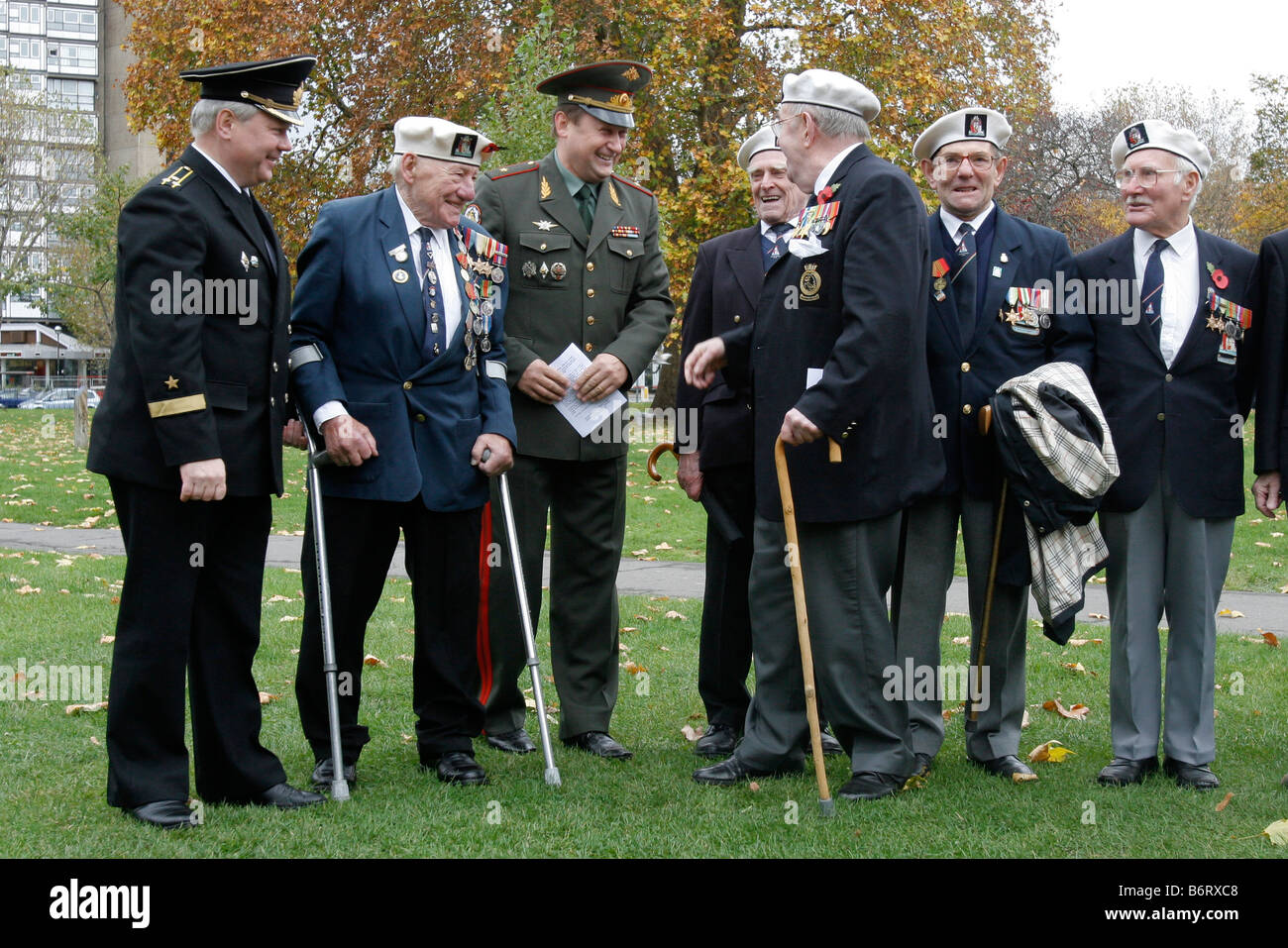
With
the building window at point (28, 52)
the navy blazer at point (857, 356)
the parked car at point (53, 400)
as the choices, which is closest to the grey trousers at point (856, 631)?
the navy blazer at point (857, 356)

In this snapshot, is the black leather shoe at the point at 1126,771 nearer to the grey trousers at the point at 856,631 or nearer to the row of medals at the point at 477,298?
the grey trousers at the point at 856,631

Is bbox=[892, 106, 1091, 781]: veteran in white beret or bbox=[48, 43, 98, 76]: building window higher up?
bbox=[48, 43, 98, 76]: building window

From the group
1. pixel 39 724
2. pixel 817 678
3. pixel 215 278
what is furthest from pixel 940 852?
pixel 39 724

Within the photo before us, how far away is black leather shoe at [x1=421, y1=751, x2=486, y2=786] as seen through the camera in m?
4.85

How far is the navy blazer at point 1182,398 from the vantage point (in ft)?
16.2

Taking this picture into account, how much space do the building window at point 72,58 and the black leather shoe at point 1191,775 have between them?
99225mm

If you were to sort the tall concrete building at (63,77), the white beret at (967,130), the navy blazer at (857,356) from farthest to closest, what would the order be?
the tall concrete building at (63,77) < the white beret at (967,130) < the navy blazer at (857,356)

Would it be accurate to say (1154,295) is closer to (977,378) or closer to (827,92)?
(977,378)

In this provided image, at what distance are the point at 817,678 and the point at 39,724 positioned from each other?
3.31m

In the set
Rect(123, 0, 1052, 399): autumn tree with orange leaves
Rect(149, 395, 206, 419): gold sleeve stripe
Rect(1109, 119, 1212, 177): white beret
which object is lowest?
Rect(149, 395, 206, 419): gold sleeve stripe

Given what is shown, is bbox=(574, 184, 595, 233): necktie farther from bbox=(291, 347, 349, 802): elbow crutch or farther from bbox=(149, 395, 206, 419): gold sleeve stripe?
bbox=(149, 395, 206, 419): gold sleeve stripe

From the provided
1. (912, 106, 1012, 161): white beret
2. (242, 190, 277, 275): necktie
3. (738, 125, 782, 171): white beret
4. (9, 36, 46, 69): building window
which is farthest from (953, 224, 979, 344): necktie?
(9, 36, 46, 69): building window

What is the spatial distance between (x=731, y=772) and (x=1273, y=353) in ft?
8.57

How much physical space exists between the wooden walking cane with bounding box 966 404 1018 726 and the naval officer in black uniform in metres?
2.58
